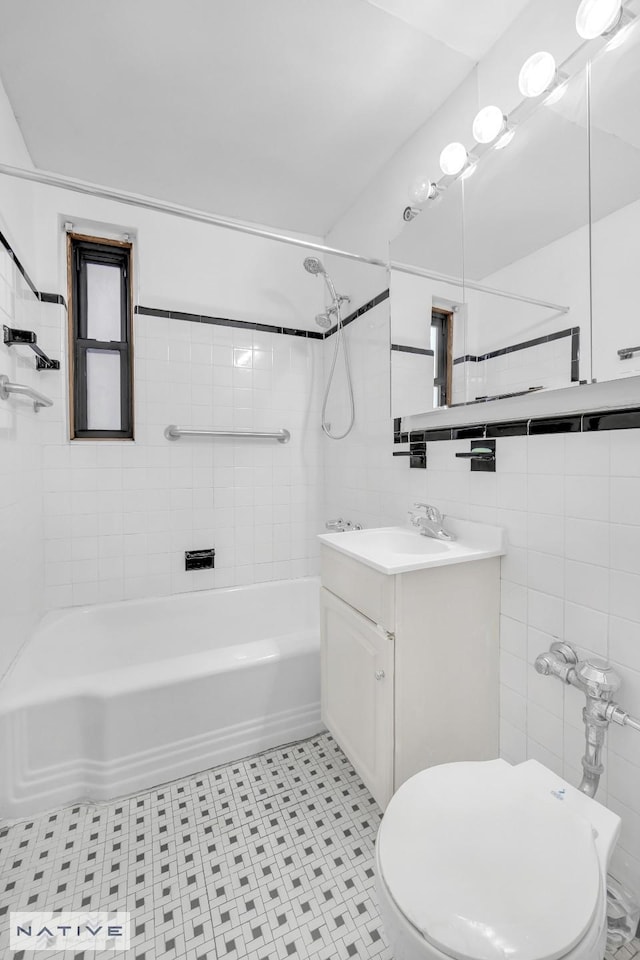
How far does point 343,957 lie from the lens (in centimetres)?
94

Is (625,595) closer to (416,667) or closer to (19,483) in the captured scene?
(416,667)

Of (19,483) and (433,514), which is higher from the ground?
(19,483)

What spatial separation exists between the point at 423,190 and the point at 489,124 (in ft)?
0.93

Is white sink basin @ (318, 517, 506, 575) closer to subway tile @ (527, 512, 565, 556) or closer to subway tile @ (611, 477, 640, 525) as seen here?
subway tile @ (527, 512, 565, 556)

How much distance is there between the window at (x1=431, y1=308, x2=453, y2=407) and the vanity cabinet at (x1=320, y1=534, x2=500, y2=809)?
0.60 metres

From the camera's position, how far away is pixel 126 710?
142cm

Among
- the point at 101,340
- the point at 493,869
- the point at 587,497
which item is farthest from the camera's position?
the point at 101,340

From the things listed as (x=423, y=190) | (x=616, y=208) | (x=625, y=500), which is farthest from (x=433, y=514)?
(x=423, y=190)

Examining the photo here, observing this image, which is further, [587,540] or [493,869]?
[587,540]

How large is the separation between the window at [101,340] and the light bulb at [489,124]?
1.70m

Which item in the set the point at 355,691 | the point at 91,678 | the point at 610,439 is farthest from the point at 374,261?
the point at 91,678

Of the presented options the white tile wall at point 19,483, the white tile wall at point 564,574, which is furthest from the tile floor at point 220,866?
the white tile wall at point 19,483

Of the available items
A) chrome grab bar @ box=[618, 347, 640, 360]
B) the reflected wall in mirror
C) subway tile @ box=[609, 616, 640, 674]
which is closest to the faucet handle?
the reflected wall in mirror

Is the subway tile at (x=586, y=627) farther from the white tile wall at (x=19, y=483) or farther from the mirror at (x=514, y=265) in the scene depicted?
the white tile wall at (x=19, y=483)
